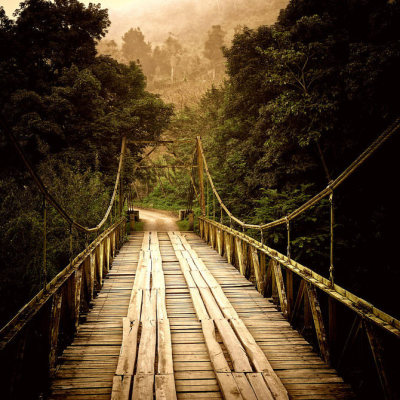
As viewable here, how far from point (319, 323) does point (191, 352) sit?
1063mm

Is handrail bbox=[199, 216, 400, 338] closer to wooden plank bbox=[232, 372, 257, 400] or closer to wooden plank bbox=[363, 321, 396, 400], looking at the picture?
wooden plank bbox=[363, 321, 396, 400]

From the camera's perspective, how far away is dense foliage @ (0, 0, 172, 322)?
6.89m

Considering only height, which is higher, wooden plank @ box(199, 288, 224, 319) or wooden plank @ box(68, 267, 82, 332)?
wooden plank @ box(68, 267, 82, 332)

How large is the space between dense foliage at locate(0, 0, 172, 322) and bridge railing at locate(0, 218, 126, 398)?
3.39 m

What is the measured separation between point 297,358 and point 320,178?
28.5 ft

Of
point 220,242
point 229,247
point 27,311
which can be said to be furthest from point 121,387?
point 220,242

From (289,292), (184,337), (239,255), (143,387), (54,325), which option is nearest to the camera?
(143,387)

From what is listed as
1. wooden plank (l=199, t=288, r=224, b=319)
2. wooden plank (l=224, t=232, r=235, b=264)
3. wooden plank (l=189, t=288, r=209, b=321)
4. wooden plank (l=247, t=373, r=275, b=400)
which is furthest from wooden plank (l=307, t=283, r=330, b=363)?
wooden plank (l=224, t=232, r=235, b=264)

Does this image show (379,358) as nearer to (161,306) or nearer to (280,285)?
(280,285)

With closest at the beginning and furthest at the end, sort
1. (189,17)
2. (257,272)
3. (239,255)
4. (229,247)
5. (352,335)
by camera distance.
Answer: (352,335) → (257,272) → (239,255) → (229,247) → (189,17)

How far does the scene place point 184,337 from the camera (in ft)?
9.13

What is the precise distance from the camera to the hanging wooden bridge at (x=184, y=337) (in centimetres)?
196

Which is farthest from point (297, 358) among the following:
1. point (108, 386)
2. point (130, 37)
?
point (130, 37)

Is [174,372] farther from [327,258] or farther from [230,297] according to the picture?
[327,258]
